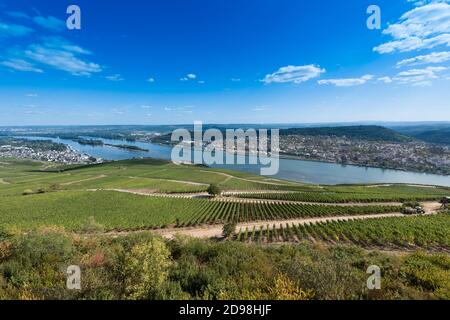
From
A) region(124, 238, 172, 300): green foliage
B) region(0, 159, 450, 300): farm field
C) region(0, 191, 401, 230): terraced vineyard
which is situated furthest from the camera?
region(0, 191, 401, 230): terraced vineyard

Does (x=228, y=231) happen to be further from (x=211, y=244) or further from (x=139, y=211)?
(x=139, y=211)

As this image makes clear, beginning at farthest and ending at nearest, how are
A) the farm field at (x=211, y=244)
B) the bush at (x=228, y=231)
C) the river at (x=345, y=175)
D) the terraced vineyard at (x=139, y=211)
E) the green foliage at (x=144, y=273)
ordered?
the river at (x=345, y=175) < the terraced vineyard at (x=139, y=211) < the bush at (x=228, y=231) < the farm field at (x=211, y=244) < the green foliage at (x=144, y=273)

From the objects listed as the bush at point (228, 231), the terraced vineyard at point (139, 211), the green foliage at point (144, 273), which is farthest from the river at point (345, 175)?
the green foliage at point (144, 273)

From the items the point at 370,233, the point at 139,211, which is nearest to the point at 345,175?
the point at 370,233

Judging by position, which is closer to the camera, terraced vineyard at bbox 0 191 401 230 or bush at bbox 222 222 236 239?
bush at bbox 222 222 236 239

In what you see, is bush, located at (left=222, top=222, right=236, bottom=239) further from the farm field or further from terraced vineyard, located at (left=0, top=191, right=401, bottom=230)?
terraced vineyard, located at (left=0, top=191, right=401, bottom=230)

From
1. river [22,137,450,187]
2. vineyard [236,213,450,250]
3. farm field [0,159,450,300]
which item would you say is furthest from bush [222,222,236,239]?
river [22,137,450,187]

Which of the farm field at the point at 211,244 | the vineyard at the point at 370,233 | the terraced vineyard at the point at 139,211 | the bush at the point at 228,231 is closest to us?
the farm field at the point at 211,244

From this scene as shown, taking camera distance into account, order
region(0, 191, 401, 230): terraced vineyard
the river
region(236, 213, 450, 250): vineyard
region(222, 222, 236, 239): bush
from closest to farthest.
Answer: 1. region(236, 213, 450, 250): vineyard
2. region(222, 222, 236, 239): bush
3. region(0, 191, 401, 230): terraced vineyard
4. the river

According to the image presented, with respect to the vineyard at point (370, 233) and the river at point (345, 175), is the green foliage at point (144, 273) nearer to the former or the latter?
the vineyard at point (370, 233)
